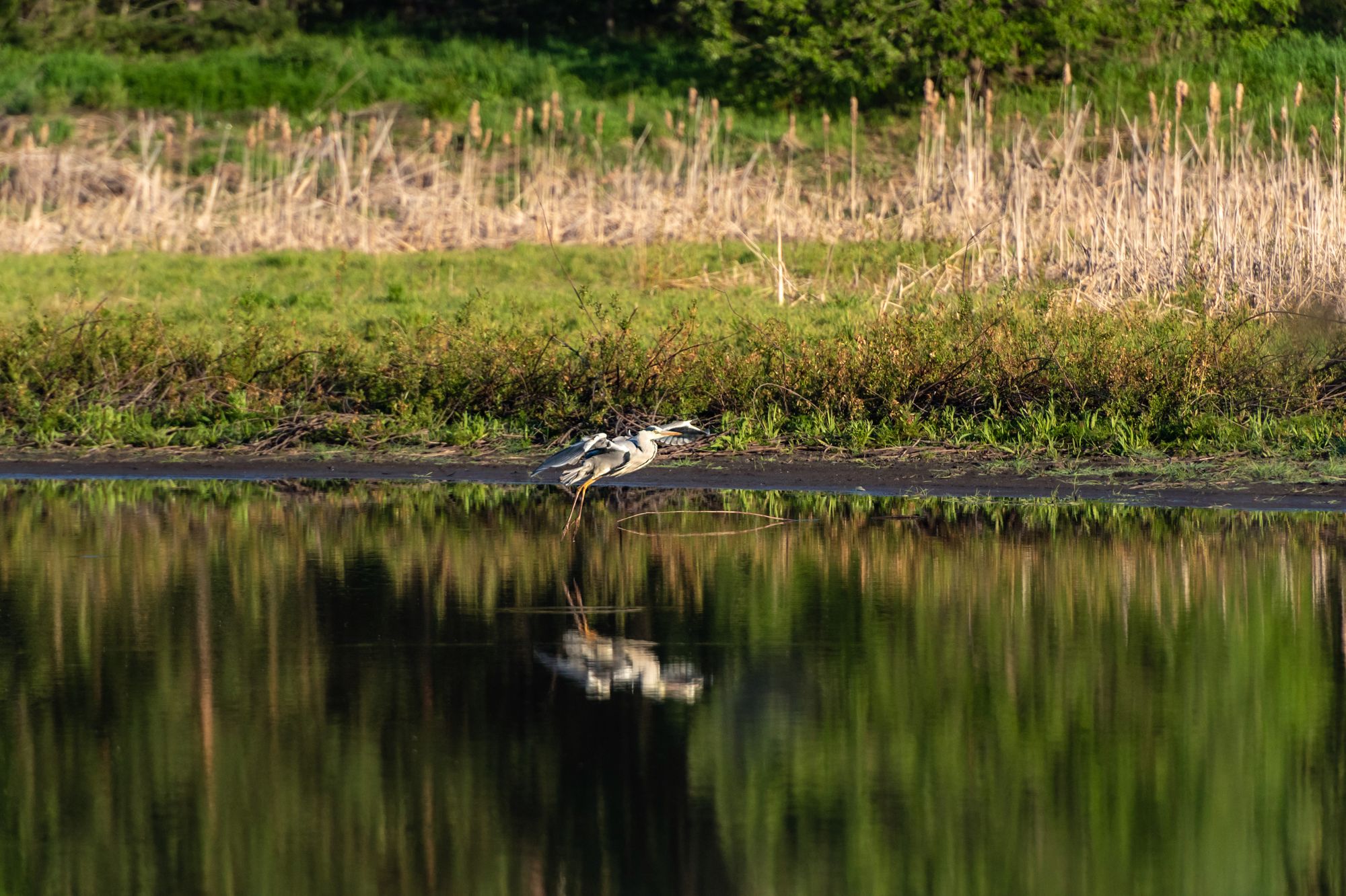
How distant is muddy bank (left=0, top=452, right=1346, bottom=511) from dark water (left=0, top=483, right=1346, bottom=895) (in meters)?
1.21

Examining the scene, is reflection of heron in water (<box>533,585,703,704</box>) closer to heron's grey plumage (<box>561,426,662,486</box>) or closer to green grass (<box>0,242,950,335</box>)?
heron's grey plumage (<box>561,426,662,486</box>)

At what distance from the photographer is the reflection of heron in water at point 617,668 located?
662cm

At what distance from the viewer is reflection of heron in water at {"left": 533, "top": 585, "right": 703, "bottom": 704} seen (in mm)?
6625

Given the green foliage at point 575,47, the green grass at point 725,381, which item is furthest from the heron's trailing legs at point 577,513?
the green foliage at point 575,47

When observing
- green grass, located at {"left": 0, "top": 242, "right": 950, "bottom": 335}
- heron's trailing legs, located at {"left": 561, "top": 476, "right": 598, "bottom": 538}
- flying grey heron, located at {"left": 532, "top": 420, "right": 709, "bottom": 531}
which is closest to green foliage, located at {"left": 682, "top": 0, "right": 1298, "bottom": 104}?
green grass, located at {"left": 0, "top": 242, "right": 950, "bottom": 335}

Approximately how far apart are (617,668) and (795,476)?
17.2 ft

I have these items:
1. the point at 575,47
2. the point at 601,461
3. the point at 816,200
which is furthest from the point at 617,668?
the point at 575,47

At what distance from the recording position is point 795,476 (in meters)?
12.0

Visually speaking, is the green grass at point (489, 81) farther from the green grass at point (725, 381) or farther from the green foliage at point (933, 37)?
the green grass at point (725, 381)

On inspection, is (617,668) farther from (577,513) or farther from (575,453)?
(577,513)

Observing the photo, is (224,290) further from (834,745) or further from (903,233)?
(834,745)

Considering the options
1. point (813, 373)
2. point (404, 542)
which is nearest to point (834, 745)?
point (404, 542)

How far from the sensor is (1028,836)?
16.7 ft

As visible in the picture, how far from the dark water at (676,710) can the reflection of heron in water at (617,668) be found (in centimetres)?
2
